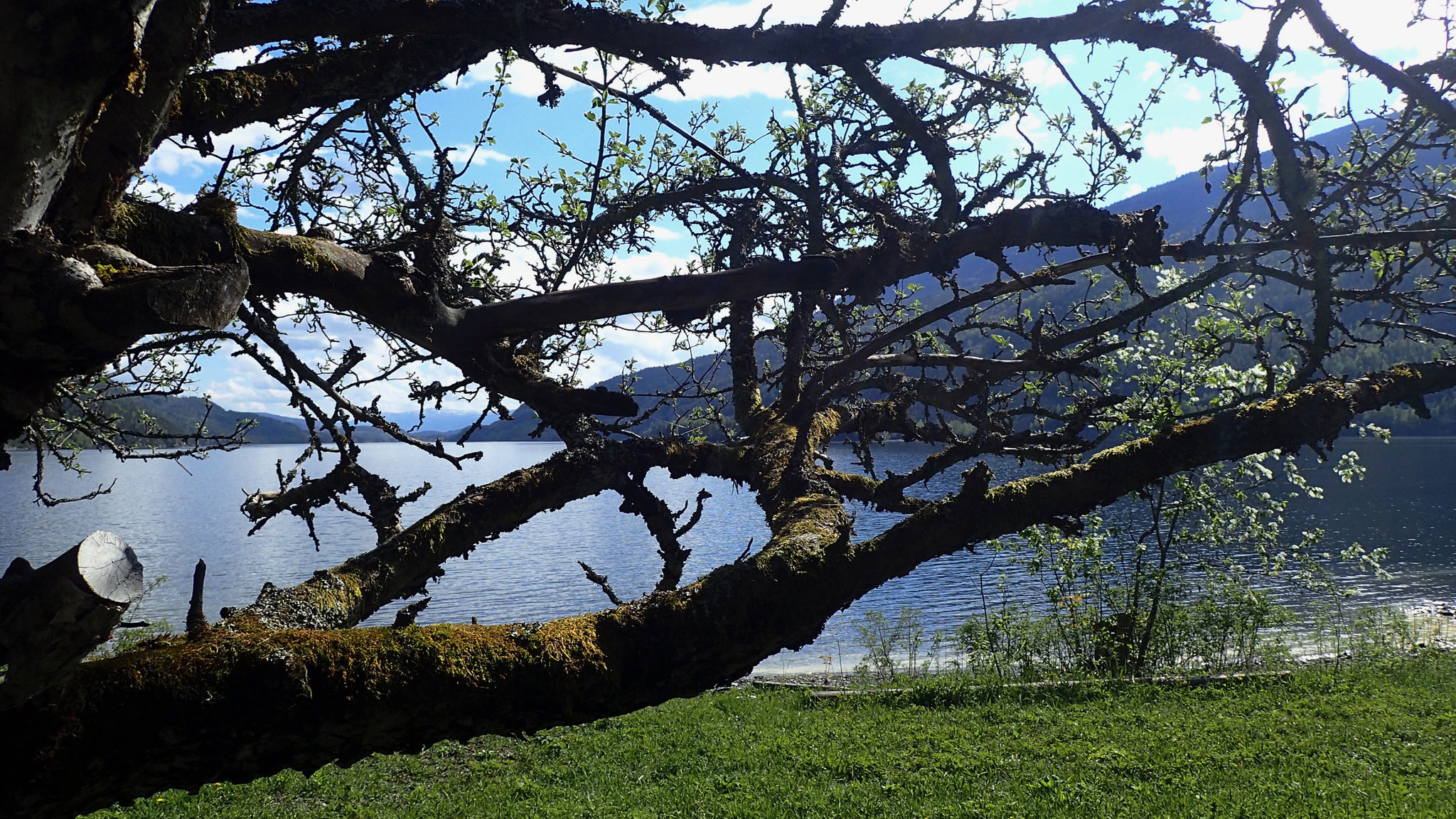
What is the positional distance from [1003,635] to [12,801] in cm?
1501

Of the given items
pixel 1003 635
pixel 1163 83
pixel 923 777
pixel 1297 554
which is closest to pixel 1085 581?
pixel 1003 635

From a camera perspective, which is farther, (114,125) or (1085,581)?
(1085,581)

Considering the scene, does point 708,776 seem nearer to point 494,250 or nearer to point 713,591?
point 494,250

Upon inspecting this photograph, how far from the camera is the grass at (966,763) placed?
781 cm

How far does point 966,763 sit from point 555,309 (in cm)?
823

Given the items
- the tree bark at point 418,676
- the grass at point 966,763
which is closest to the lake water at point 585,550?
the grass at point 966,763

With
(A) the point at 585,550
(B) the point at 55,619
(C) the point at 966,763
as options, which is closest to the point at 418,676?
(B) the point at 55,619

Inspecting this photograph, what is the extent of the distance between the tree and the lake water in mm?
5436

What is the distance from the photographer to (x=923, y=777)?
342 inches

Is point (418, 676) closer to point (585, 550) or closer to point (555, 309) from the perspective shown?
point (555, 309)

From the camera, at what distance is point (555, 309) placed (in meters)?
2.69

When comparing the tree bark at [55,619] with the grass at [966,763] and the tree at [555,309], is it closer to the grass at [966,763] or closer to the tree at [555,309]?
the tree at [555,309]

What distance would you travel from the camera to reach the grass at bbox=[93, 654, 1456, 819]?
7.81 m

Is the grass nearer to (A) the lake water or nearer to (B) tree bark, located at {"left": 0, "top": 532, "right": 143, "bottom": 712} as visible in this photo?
(A) the lake water
